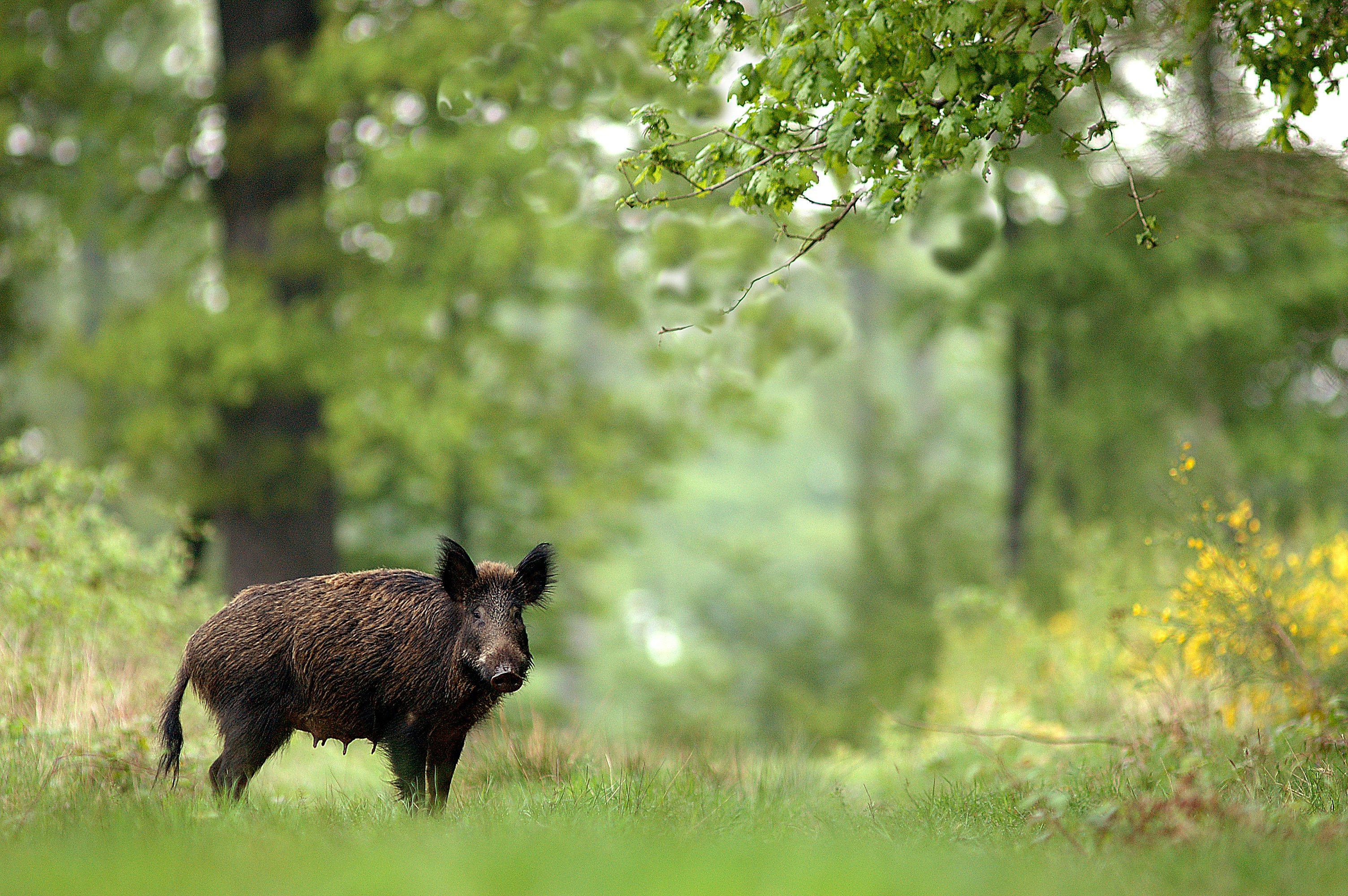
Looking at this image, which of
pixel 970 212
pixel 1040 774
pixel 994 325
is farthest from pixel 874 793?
pixel 994 325

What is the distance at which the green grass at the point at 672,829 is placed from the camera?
403cm

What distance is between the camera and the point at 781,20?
7.54m

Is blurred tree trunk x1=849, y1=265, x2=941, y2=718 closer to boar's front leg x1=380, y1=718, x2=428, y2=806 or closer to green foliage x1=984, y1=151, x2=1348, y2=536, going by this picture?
→ green foliage x1=984, y1=151, x2=1348, y2=536

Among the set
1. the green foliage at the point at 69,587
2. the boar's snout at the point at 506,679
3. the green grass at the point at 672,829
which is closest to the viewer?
the green grass at the point at 672,829

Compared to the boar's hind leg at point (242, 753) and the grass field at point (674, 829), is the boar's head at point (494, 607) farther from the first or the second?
the boar's hind leg at point (242, 753)

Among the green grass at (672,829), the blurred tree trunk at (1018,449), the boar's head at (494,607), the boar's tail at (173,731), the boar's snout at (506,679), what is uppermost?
the blurred tree trunk at (1018,449)

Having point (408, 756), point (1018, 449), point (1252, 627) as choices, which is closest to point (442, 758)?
point (408, 756)

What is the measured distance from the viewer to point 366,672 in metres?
6.00

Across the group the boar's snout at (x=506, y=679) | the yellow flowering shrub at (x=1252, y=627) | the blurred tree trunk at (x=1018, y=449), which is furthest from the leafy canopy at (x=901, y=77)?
the blurred tree trunk at (x=1018, y=449)

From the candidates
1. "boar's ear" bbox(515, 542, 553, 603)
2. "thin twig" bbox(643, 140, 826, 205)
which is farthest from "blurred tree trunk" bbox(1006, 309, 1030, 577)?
"boar's ear" bbox(515, 542, 553, 603)

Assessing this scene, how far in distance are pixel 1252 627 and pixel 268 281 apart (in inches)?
441

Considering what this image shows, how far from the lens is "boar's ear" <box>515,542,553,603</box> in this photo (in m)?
6.11

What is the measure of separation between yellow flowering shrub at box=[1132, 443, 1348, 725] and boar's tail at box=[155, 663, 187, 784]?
577 cm

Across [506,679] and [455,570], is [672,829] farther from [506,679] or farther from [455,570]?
[455,570]
